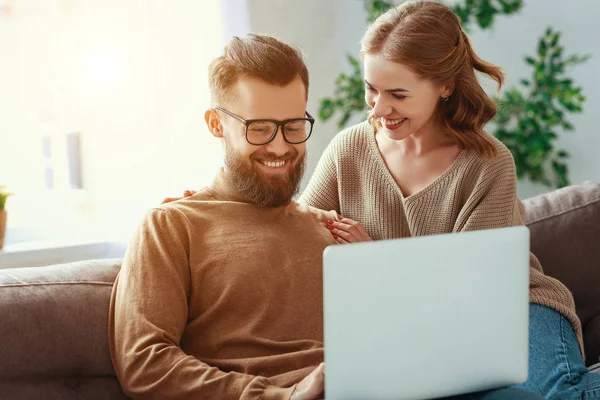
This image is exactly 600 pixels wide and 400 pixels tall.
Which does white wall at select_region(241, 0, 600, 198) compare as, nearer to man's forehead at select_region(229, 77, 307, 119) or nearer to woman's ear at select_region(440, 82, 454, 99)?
Result: woman's ear at select_region(440, 82, 454, 99)

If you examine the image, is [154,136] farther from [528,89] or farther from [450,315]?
[450,315]

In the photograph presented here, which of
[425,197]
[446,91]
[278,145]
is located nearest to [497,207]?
[425,197]

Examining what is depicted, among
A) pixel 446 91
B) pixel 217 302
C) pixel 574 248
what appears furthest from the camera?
pixel 574 248

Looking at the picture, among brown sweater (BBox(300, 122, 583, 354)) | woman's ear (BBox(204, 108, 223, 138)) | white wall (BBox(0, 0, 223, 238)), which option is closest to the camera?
woman's ear (BBox(204, 108, 223, 138))

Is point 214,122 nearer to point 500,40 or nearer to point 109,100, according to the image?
point 109,100

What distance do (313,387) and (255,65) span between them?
726 millimetres

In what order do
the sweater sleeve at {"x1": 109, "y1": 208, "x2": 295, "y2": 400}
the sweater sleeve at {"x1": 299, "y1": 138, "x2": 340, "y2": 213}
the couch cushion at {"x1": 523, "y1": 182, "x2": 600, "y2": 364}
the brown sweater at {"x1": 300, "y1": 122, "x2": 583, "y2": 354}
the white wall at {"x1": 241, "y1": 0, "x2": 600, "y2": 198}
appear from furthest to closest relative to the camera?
the white wall at {"x1": 241, "y1": 0, "x2": 600, "y2": 198} → the couch cushion at {"x1": 523, "y1": 182, "x2": 600, "y2": 364} → the sweater sleeve at {"x1": 299, "y1": 138, "x2": 340, "y2": 213} → the brown sweater at {"x1": 300, "y1": 122, "x2": 583, "y2": 354} → the sweater sleeve at {"x1": 109, "y1": 208, "x2": 295, "y2": 400}

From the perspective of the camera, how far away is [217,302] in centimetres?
176

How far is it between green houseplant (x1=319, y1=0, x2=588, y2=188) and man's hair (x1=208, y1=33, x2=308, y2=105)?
5.27 feet

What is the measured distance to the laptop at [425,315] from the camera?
129cm

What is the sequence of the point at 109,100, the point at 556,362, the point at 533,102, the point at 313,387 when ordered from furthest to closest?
the point at 533,102, the point at 109,100, the point at 556,362, the point at 313,387

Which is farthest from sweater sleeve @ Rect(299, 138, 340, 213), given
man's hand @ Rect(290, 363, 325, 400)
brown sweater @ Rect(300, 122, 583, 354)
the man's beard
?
man's hand @ Rect(290, 363, 325, 400)

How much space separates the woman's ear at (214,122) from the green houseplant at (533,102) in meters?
1.62

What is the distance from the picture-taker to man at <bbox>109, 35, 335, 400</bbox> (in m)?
1.65
